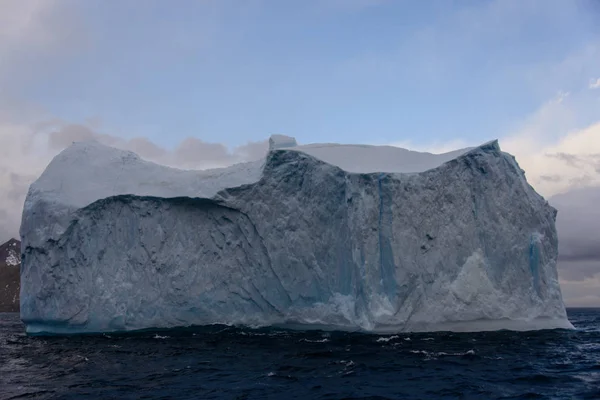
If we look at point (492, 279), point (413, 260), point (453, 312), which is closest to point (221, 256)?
point (413, 260)

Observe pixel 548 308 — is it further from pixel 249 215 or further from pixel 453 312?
pixel 249 215

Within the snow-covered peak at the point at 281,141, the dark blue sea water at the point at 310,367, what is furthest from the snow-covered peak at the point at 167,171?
the dark blue sea water at the point at 310,367

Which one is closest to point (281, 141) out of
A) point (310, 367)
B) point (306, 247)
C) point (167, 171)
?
point (306, 247)

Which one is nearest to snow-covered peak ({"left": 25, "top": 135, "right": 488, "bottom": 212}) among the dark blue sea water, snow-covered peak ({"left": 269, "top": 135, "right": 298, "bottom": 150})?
snow-covered peak ({"left": 269, "top": 135, "right": 298, "bottom": 150})

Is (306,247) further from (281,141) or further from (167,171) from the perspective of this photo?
(167,171)

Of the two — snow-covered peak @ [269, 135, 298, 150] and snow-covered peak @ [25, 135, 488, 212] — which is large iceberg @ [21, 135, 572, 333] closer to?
snow-covered peak @ [25, 135, 488, 212]
